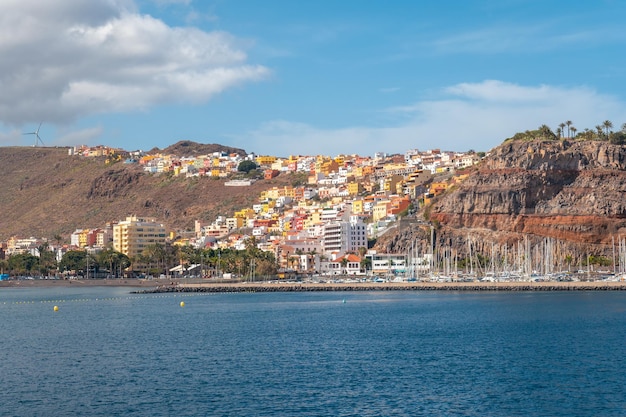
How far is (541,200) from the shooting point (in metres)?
134

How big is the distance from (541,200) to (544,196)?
30.2 inches

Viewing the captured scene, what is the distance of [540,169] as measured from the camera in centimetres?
13512

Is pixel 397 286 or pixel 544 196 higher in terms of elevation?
pixel 544 196

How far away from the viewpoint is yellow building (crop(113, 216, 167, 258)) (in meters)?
168

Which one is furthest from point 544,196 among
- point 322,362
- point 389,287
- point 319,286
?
point 322,362

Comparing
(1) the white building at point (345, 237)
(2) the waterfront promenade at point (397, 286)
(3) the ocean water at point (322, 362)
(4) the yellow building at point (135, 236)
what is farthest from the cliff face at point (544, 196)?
(4) the yellow building at point (135, 236)

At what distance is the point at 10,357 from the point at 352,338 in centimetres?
1934

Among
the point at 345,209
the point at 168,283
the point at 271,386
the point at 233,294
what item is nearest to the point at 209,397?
the point at 271,386

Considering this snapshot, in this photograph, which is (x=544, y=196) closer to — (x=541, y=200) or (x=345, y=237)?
(x=541, y=200)

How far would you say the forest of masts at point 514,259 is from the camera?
4764 inches

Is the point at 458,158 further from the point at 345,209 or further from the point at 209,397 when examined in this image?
the point at 209,397

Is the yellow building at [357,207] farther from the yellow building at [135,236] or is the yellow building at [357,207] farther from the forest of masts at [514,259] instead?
the forest of masts at [514,259]

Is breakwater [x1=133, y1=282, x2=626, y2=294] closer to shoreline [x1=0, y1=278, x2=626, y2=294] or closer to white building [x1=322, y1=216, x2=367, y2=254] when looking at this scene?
shoreline [x1=0, y1=278, x2=626, y2=294]

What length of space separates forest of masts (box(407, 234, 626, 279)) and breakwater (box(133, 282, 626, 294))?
29.0 ft
